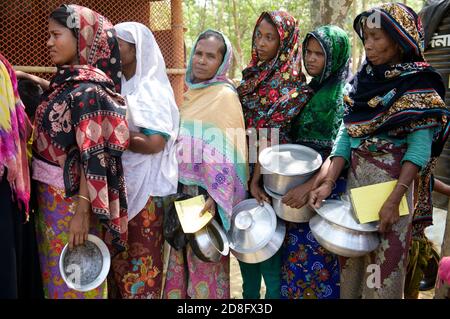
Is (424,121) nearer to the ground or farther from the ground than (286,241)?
farther from the ground

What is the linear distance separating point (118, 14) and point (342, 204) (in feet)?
13.2

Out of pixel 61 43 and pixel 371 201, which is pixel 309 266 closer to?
pixel 371 201

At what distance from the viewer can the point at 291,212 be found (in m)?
2.76

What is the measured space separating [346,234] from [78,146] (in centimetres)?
148

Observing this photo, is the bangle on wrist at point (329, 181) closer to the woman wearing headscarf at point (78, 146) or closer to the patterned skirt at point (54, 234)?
the woman wearing headscarf at point (78, 146)

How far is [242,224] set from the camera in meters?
2.77

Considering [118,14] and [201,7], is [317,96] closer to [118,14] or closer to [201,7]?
[118,14]

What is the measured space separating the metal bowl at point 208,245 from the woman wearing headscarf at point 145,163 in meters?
0.30

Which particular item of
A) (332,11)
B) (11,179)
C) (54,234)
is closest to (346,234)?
(54,234)

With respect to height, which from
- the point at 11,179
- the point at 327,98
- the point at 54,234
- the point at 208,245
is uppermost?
the point at 327,98

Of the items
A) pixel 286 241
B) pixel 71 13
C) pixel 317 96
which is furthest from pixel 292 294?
pixel 71 13

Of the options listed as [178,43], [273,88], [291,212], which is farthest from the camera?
[178,43]

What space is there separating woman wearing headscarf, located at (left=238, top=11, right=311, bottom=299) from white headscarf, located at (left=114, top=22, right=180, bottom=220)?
52 centimetres

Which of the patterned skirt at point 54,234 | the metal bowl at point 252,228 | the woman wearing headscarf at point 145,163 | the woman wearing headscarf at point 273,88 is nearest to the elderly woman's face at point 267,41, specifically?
the woman wearing headscarf at point 273,88
